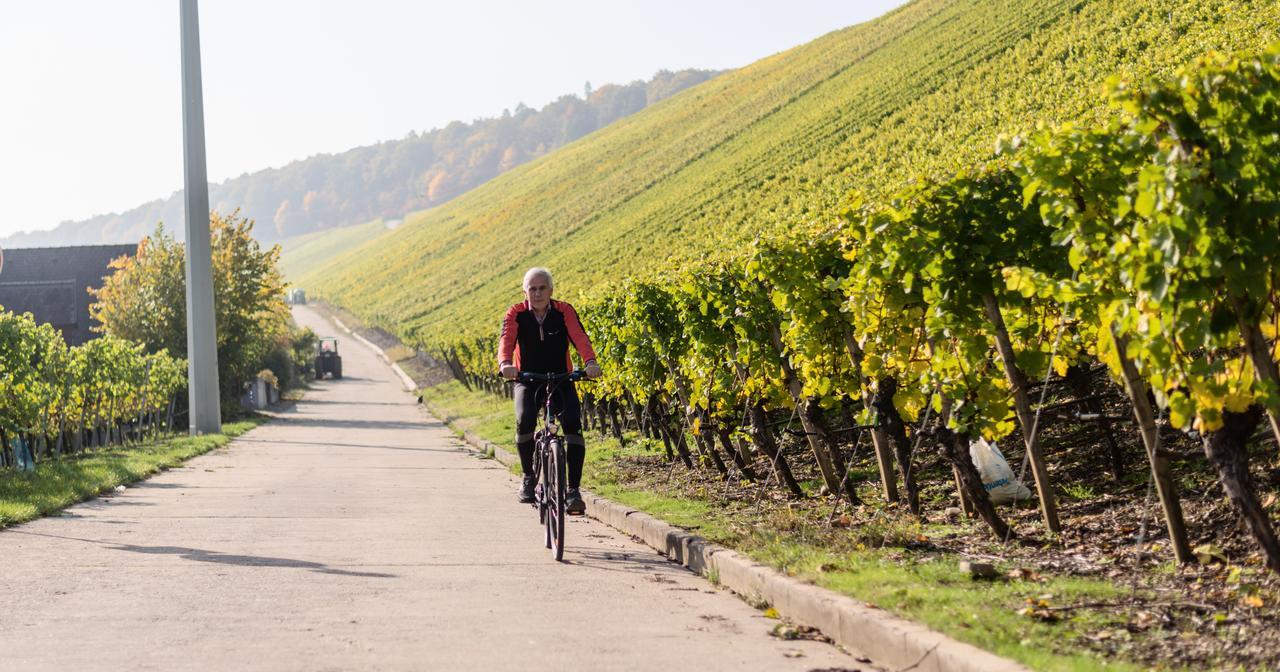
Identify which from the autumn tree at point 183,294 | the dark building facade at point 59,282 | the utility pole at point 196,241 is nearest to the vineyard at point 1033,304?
the utility pole at point 196,241

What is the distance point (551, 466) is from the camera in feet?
33.4

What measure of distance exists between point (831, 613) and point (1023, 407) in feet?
8.62

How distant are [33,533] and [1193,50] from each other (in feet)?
108

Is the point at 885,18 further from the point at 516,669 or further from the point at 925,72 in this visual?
the point at 516,669

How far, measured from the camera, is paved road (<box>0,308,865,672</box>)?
626 cm

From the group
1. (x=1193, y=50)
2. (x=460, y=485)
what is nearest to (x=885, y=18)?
(x=1193, y=50)

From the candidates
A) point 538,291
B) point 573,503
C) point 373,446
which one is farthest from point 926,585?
point 373,446

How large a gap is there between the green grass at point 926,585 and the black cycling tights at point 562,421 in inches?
37.0

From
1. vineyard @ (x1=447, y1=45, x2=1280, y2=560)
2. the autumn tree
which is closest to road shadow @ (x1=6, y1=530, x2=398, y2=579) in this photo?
vineyard @ (x1=447, y1=45, x2=1280, y2=560)

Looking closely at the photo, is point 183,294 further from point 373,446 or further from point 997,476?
point 997,476

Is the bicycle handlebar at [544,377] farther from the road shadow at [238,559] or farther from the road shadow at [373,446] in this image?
the road shadow at [373,446]

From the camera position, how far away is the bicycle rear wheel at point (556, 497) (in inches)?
380

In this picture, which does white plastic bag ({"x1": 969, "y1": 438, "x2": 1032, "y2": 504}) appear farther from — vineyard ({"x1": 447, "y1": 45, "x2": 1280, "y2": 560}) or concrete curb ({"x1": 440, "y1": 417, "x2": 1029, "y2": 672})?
concrete curb ({"x1": 440, "y1": 417, "x2": 1029, "y2": 672})

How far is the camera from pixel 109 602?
7711 millimetres
